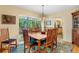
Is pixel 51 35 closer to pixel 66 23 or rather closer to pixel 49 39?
pixel 49 39

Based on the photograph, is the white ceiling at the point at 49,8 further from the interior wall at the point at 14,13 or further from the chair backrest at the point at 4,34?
the chair backrest at the point at 4,34

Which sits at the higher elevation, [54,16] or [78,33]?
[54,16]

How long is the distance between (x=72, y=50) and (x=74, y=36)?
0.24 m

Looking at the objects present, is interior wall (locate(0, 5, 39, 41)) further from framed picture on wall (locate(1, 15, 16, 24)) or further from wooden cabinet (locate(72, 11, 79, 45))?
wooden cabinet (locate(72, 11, 79, 45))

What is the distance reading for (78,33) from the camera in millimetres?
2018

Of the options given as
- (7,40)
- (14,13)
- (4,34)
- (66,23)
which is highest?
(14,13)

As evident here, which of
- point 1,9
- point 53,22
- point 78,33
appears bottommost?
point 78,33

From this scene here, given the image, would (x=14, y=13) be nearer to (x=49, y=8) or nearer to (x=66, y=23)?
(x=49, y=8)

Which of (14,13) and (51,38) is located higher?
(14,13)

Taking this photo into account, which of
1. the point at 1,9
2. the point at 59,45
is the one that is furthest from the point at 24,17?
the point at 59,45

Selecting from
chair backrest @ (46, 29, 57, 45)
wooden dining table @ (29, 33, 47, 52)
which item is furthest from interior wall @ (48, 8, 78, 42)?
wooden dining table @ (29, 33, 47, 52)

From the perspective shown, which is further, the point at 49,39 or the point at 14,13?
the point at 49,39

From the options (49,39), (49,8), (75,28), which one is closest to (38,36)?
(49,39)

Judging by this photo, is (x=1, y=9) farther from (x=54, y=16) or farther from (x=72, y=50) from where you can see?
(x=72, y=50)
